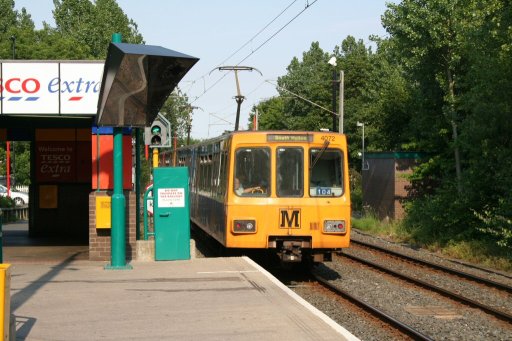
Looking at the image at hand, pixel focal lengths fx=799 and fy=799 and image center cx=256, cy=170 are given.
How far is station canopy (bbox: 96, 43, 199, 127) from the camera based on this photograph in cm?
1162

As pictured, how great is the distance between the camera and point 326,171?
14.7 meters

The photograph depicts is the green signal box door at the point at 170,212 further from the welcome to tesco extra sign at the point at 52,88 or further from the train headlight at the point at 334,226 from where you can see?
the train headlight at the point at 334,226

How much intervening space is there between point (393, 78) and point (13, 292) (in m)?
24.1

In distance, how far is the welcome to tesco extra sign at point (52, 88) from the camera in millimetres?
14789

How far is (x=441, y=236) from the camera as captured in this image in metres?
22.3

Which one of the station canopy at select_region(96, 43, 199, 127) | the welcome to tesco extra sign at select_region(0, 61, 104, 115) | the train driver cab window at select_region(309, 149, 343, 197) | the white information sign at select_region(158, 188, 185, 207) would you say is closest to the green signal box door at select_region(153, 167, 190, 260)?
the white information sign at select_region(158, 188, 185, 207)

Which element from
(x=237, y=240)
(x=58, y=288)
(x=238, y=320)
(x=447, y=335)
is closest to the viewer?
(x=238, y=320)

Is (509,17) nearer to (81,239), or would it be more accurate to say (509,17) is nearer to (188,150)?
(188,150)

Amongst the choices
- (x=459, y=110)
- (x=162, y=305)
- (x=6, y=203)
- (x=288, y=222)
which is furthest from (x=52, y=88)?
(x=6, y=203)

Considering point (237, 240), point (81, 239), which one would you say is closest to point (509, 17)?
point (237, 240)

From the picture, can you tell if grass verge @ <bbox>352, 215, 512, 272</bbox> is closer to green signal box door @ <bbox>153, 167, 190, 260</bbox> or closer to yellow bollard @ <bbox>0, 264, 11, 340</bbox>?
green signal box door @ <bbox>153, 167, 190, 260</bbox>

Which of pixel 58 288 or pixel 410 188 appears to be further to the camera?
pixel 410 188

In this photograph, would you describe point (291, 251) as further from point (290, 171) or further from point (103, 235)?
point (103, 235)

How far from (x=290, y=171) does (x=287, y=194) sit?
0.44 m
